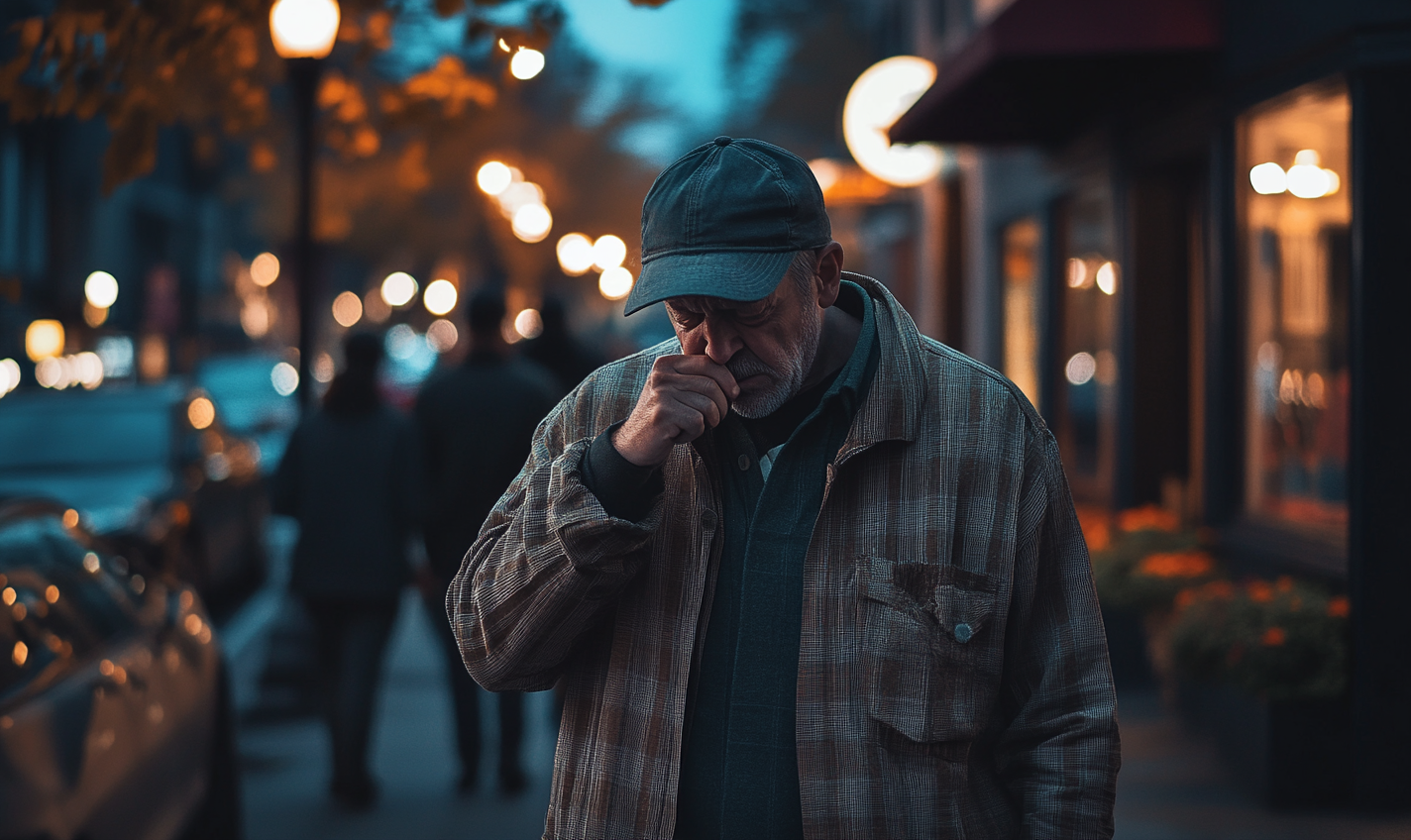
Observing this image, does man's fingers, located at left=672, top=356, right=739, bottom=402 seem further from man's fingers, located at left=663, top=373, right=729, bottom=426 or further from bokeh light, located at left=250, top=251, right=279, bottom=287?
bokeh light, located at left=250, top=251, right=279, bottom=287

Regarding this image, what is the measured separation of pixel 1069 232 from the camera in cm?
1145

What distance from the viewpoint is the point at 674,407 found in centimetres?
215

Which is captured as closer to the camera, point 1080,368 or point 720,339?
point 720,339

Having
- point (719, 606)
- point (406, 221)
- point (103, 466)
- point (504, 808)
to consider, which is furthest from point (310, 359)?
point (406, 221)

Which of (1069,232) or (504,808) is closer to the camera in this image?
(504,808)

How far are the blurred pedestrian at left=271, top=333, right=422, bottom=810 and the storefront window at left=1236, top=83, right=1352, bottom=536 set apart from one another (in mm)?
4088

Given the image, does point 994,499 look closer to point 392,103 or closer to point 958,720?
point 958,720

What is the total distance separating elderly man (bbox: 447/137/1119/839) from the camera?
2.18m

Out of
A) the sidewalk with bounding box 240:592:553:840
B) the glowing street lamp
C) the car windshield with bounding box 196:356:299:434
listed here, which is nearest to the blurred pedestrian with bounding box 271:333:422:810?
the sidewalk with bounding box 240:592:553:840

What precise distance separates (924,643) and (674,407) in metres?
0.48

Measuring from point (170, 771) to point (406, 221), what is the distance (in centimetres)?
3878

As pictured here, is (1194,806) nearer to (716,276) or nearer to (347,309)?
(716,276)

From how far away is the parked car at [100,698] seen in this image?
12.3 ft

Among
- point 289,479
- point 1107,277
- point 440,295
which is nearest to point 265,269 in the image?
point 440,295
